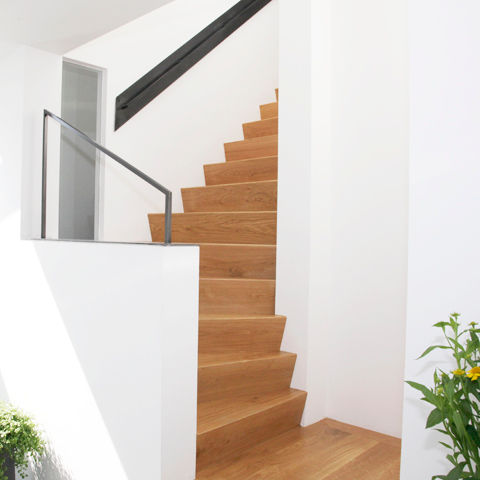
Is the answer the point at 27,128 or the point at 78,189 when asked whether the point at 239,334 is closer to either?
the point at 78,189

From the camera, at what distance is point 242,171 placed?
3.75 meters

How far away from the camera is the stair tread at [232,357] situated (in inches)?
101

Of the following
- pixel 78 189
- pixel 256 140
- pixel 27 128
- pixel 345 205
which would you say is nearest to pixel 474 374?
pixel 345 205

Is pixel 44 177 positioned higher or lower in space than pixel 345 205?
higher

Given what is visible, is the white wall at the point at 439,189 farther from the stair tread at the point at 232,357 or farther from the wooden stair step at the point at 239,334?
the wooden stair step at the point at 239,334

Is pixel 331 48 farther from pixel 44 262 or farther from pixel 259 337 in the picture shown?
pixel 44 262

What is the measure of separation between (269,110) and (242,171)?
72cm

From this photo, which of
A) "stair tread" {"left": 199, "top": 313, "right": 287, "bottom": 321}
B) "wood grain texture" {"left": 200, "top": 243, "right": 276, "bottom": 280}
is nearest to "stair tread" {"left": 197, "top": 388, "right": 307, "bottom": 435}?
"stair tread" {"left": 199, "top": 313, "right": 287, "bottom": 321}

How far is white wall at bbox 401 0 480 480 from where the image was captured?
1.32 metres

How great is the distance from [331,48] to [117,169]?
5.04 feet

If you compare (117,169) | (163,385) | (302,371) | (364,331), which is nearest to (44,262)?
(117,169)

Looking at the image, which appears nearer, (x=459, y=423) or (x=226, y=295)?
(x=459, y=423)

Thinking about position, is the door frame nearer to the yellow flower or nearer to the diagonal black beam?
the diagonal black beam

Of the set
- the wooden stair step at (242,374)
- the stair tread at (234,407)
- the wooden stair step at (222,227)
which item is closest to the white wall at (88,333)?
the stair tread at (234,407)
